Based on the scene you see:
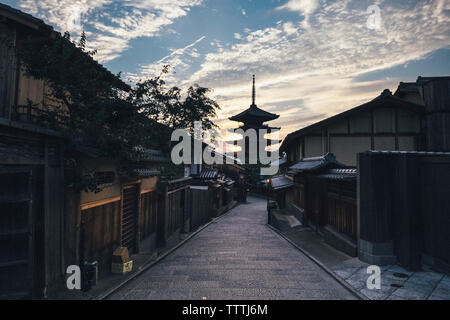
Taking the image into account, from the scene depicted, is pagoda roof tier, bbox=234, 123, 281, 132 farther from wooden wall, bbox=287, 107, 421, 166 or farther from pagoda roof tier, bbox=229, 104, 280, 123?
wooden wall, bbox=287, 107, 421, 166

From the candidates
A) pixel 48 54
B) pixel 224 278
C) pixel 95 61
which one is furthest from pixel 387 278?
pixel 95 61

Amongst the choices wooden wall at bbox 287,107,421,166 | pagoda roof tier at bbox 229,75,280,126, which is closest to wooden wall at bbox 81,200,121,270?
wooden wall at bbox 287,107,421,166

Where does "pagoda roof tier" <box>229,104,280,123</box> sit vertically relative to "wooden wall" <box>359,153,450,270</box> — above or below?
above

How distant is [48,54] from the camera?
677 cm

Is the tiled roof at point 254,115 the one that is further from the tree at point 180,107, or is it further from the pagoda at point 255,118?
the tree at point 180,107

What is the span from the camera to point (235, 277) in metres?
8.41

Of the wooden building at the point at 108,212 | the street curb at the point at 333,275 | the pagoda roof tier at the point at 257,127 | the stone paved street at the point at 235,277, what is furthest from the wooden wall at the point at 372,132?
the pagoda roof tier at the point at 257,127

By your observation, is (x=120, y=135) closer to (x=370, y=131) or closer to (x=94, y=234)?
(x=94, y=234)

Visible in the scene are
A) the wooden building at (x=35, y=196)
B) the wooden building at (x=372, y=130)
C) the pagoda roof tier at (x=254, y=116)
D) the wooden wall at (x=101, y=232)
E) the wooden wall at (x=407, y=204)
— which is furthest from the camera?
the pagoda roof tier at (x=254, y=116)

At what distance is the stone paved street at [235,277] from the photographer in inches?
283

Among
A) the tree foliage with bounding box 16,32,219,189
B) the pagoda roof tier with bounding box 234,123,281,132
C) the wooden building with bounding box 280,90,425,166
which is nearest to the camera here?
the tree foliage with bounding box 16,32,219,189

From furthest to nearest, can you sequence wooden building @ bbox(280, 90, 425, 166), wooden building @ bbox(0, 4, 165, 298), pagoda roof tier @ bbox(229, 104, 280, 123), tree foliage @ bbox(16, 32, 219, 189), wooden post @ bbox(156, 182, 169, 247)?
pagoda roof tier @ bbox(229, 104, 280, 123) → wooden building @ bbox(280, 90, 425, 166) → wooden post @ bbox(156, 182, 169, 247) → tree foliage @ bbox(16, 32, 219, 189) → wooden building @ bbox(0, 4, 165, 298)

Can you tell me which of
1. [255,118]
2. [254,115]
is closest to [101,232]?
[254,115]

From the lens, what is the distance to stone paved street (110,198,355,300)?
718 centimetres
